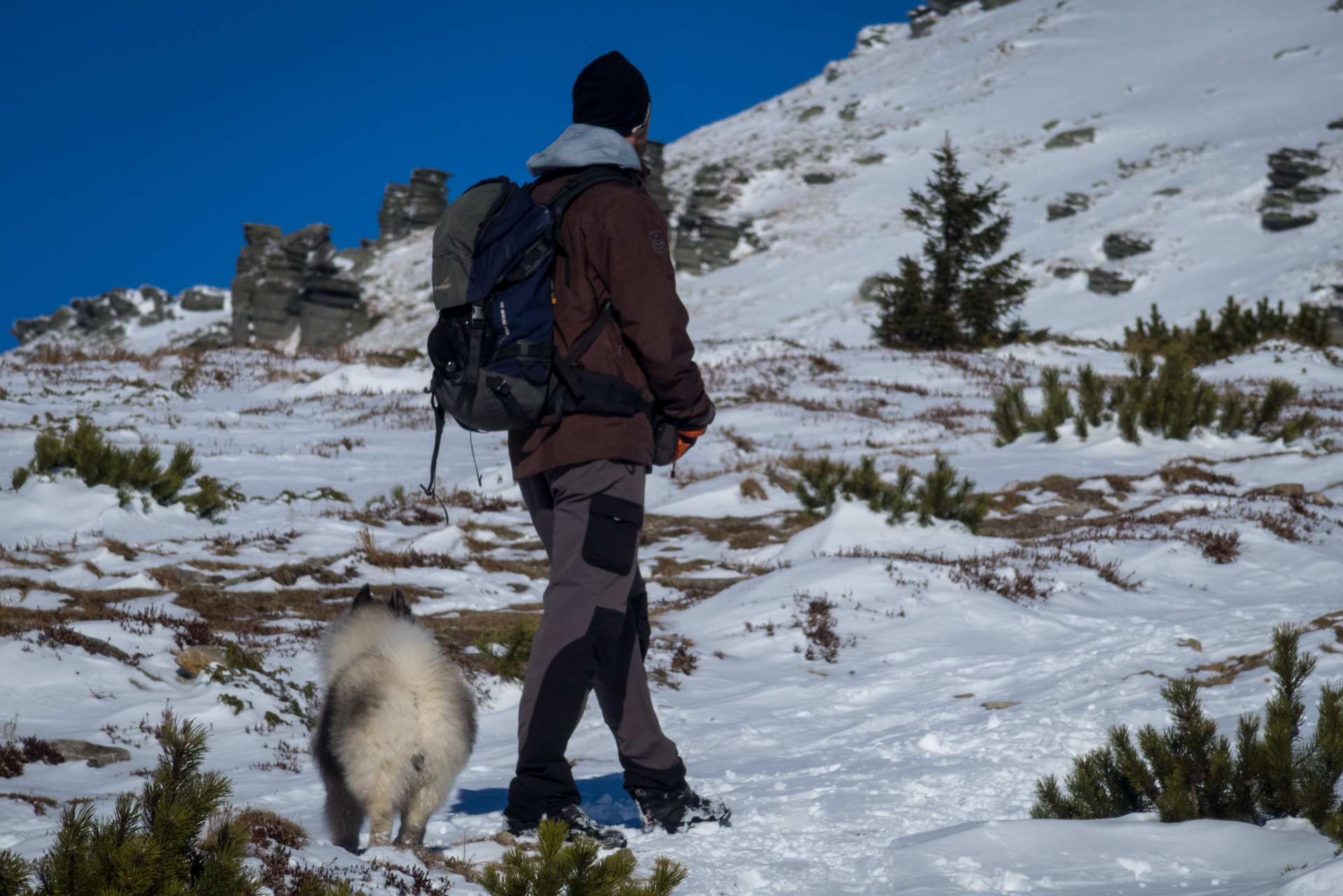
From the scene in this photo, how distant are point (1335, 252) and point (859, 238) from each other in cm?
2170

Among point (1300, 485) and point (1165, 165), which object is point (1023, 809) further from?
point (1165, 165)

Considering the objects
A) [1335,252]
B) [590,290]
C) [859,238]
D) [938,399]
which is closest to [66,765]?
[590,290]

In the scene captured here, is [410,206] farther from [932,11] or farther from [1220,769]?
[1220,769]

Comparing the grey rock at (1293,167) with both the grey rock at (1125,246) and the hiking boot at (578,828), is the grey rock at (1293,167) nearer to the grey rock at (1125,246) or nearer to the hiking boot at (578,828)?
the grey rock at (1125,246)

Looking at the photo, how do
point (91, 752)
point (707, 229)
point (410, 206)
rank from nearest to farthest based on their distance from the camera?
point (91, 752) → point (707, 229) → point (410, 206)

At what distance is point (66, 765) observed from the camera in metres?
3.58

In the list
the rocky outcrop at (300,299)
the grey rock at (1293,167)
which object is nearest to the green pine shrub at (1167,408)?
the grey rock at (1293,167)

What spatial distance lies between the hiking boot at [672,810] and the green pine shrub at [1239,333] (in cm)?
2204

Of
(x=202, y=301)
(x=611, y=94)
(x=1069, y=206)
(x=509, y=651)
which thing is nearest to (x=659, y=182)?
(x=1069, y=206)

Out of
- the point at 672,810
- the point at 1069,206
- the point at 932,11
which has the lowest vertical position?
the point at 672,810

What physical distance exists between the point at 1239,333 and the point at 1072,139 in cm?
3235

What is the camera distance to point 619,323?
2.85m

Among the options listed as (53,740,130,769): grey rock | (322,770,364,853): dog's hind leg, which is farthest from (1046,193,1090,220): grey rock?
(322,770,364,853): dog's hind leg

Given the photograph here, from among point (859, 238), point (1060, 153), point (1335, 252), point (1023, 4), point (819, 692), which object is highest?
point (1023, 4)
